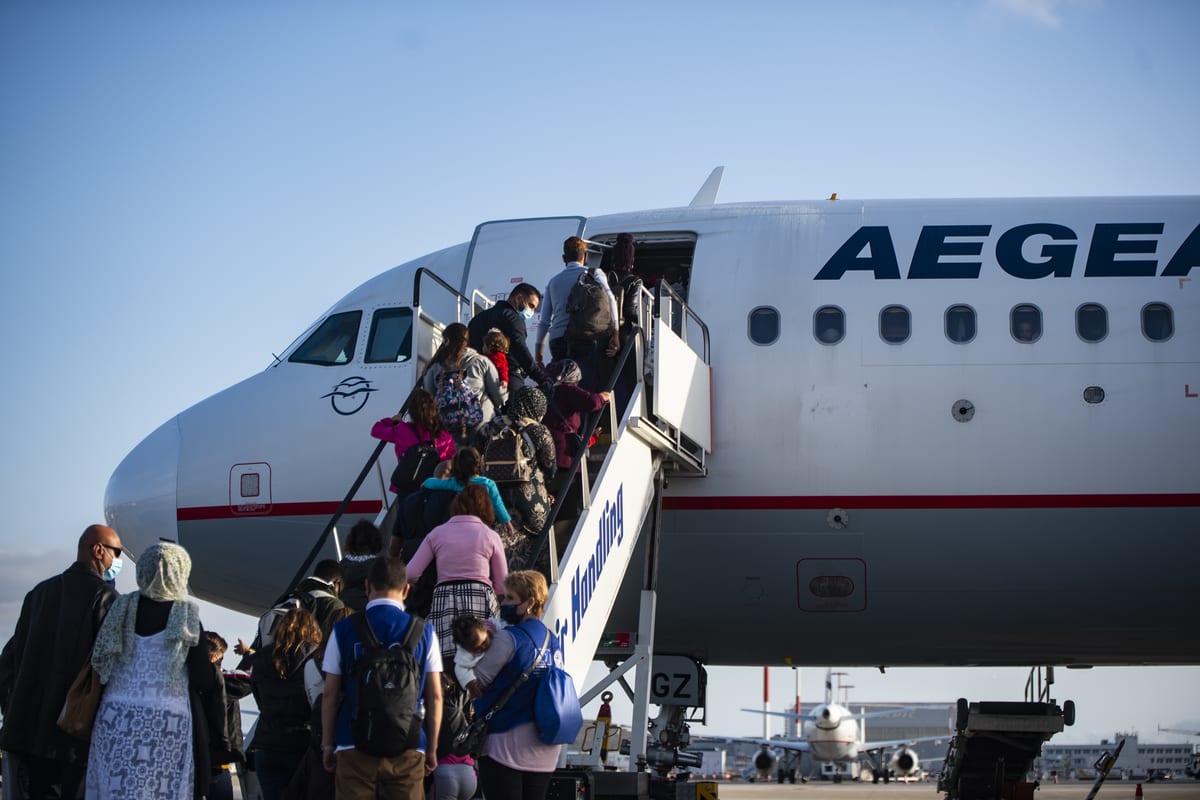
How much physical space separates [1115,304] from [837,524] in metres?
3.11

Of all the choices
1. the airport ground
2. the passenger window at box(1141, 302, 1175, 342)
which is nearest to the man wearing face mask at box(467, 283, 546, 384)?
the passenger window at box(1141, 302, 1175, 342)

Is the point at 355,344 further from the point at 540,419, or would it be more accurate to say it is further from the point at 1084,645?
the point at 1084,645

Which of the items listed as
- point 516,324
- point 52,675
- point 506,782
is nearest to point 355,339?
point 516,324

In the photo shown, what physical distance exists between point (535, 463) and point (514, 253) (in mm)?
4746

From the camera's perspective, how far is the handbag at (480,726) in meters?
6.57

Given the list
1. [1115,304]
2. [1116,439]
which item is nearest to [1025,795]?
[1116,439]

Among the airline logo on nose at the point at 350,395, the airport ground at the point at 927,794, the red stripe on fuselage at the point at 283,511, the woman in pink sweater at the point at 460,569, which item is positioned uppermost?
the airline logo on nose at the point at 350,395

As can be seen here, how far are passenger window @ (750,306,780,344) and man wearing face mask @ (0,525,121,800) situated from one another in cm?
661

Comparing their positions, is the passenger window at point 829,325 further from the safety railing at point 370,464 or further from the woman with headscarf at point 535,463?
the woman with headscarf at point 535,463

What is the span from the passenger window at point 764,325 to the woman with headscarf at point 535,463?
145 inches

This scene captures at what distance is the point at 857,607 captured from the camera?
11805 mm

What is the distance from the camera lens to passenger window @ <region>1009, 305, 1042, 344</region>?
11.7 metres

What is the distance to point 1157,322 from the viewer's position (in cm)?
1173

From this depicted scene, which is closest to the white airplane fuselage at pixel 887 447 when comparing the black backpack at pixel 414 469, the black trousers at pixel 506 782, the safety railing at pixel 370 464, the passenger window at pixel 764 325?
the passenger window at pixel 764 325
